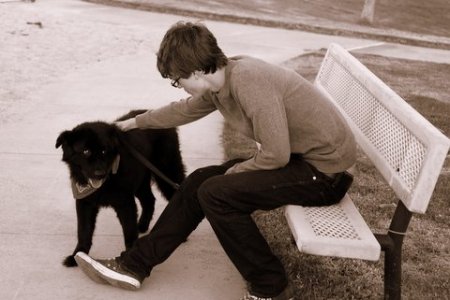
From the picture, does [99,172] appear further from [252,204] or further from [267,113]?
[267,113]

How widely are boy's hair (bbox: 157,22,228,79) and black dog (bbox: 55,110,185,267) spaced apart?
743 mm

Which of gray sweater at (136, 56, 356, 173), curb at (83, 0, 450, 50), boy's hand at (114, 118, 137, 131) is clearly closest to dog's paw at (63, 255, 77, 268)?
boy's hand at (114, 118, 137, 131)

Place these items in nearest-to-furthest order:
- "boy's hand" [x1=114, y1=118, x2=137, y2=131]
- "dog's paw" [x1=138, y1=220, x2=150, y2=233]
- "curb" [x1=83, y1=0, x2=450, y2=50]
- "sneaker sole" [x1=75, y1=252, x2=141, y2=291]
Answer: "sneaker sole" [x1=75, y1=252, x2=141, y2=291] → "boy's hand" [x1=114, y1=118, x2=137, y2=131] → "dog's paw" [x1=138, y1=220, x2=150, y2=233] → "curb" [x1=83, y1=0, x2=450, y2=50]

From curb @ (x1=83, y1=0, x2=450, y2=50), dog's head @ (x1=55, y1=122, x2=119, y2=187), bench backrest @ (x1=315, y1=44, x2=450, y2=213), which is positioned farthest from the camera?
curb @ (x1=83, y1=0, x2=450, y2=50)

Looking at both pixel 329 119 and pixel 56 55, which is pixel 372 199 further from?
pixel 56 55

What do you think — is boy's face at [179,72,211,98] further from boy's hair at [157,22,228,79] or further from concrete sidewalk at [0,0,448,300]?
concrete sidewalk at [0,0,448,300]

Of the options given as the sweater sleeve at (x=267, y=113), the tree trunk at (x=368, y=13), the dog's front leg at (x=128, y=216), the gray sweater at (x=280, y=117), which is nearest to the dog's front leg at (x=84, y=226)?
the dog's front leg at (x=128, y=216)

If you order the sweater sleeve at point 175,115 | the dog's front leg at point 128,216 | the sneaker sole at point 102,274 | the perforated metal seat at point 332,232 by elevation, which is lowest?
the sneaker sole at point 102,274

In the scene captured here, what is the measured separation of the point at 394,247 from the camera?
10.8ft

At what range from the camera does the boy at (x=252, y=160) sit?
3174 mm

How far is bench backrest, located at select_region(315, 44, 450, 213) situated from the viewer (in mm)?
2967

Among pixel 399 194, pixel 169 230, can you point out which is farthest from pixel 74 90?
pixel 399 194

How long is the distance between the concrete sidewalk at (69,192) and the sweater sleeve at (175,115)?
851 mm

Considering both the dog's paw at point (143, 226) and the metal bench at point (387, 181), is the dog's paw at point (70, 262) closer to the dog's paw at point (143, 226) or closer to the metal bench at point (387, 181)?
the dog's paw at point (143, 226)
